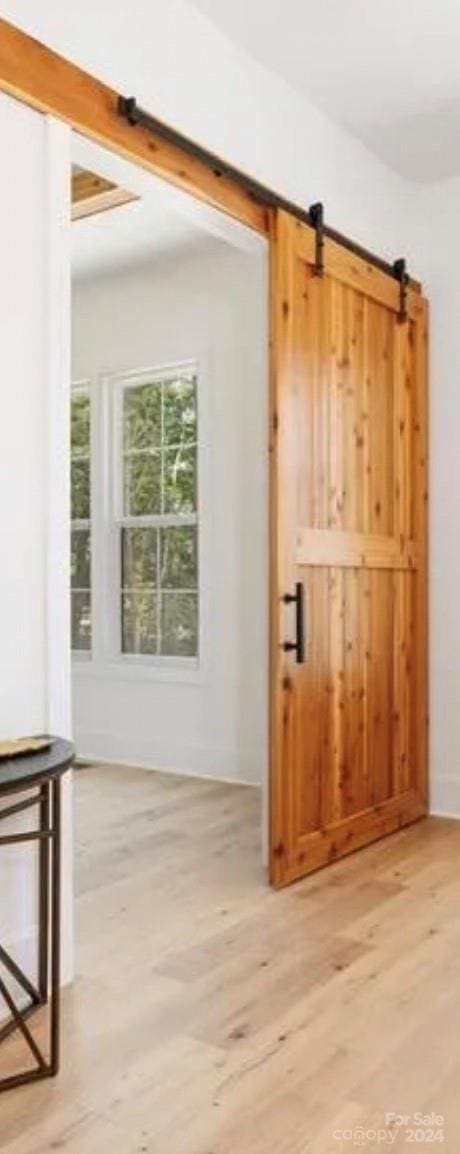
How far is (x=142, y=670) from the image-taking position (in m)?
5.28

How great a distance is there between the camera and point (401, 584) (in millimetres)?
3979

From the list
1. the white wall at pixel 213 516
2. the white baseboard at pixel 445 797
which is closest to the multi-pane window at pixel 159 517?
the white wall at pixel 213 516

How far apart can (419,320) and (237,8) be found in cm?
161

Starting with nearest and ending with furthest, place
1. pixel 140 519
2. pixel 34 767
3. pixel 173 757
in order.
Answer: pixel 34 767 → pixel 173 757 → pixel 140 519

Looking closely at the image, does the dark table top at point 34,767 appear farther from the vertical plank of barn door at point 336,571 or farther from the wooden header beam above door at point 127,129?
the wooden header beam above door at point 127,129

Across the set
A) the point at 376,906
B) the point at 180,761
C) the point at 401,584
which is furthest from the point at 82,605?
the point at 376,906

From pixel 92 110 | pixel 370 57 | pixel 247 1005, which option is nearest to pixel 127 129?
pixel 92 110

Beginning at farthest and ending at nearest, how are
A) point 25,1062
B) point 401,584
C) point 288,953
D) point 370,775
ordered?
point 401,584
point 370,775
point 288,953
point 25,1062

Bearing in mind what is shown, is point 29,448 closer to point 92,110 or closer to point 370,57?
point 92,110

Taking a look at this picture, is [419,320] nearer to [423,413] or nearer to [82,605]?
[423,413]

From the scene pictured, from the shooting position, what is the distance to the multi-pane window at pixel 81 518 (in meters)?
5.59

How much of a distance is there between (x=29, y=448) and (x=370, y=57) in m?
2.01

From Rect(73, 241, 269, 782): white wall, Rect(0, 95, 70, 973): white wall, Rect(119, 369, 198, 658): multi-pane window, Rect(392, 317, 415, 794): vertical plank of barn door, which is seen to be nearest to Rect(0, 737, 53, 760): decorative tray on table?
Rect(0, 95, 70, 973): white wall

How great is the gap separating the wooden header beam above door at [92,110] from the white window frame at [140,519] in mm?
2164
